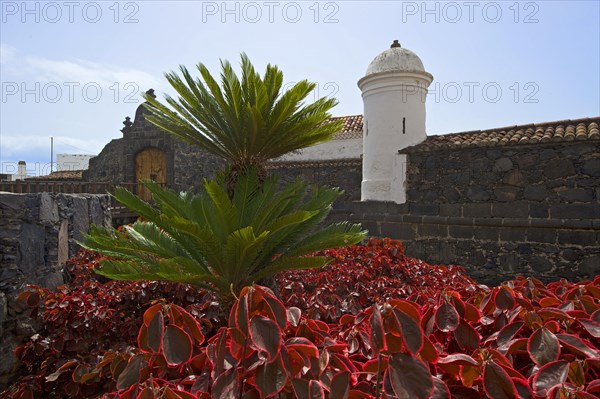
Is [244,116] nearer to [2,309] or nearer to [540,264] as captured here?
[2,309]

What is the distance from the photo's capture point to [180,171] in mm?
15617

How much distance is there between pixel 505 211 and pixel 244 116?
5.65 meters

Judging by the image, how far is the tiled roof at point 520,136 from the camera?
715cm

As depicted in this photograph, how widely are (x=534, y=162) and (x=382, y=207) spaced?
326 centimetres

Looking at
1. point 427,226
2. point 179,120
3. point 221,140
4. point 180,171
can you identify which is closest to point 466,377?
point 221,140

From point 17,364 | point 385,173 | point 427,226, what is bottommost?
point 17,364

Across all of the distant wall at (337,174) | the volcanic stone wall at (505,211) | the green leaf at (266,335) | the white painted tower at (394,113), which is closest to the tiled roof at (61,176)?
the distant wall at (337,174)

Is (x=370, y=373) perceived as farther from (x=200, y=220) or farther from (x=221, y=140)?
(x=221, y=140)

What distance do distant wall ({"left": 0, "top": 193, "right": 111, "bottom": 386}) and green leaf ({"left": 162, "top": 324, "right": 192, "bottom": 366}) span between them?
2668mm

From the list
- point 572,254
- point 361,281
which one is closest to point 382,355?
point 361,281

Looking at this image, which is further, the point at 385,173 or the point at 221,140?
the point at 385,173

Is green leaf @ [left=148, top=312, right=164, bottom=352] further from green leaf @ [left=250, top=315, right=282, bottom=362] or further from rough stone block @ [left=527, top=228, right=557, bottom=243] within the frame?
rough stone block @ [left=527, top=228, right=557, bottom=243]

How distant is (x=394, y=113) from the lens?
9.34m

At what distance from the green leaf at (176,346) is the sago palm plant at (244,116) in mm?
3471
